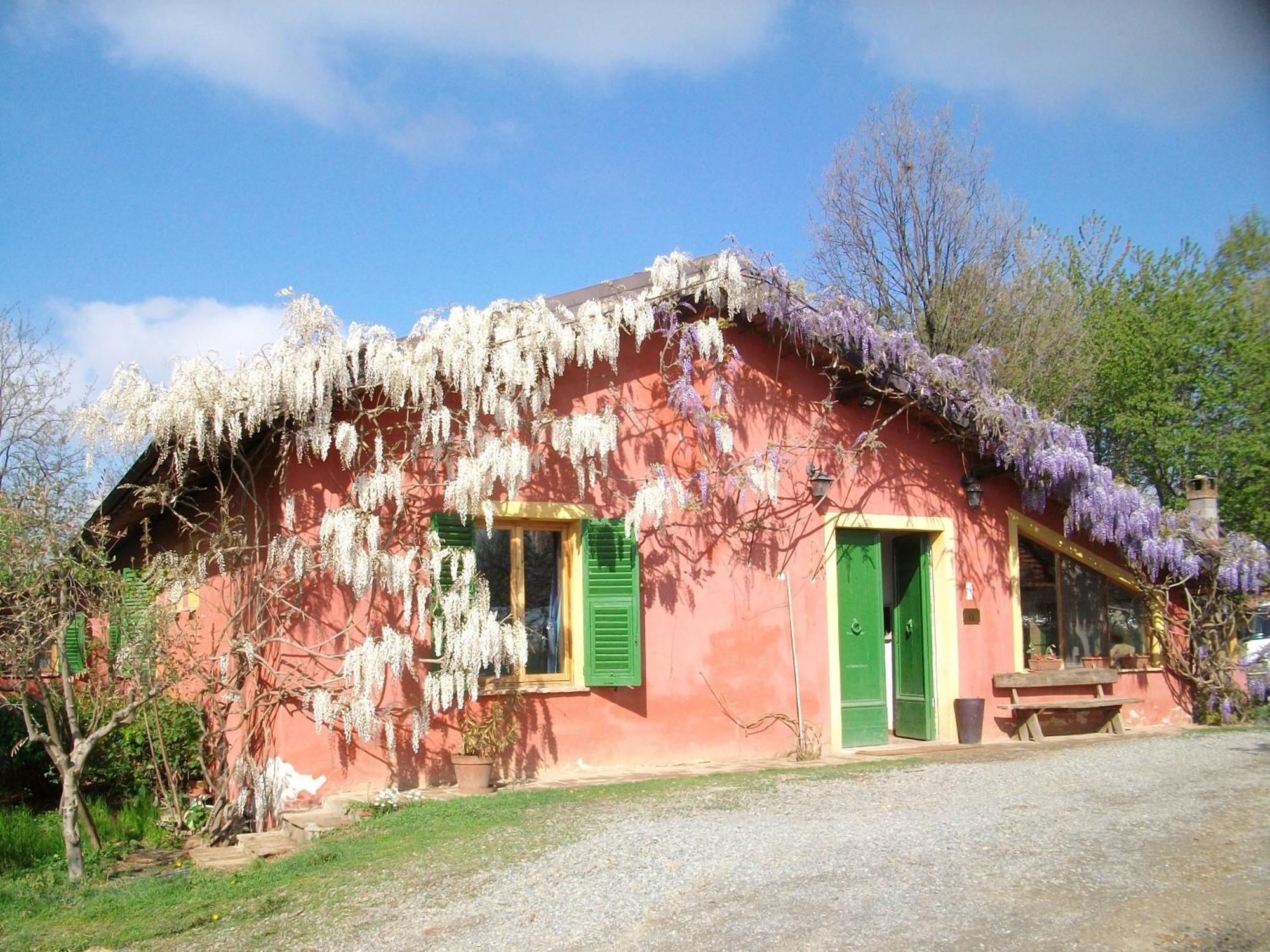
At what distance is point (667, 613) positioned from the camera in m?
8.88

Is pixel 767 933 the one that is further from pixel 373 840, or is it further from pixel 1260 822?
pixel 1260 822

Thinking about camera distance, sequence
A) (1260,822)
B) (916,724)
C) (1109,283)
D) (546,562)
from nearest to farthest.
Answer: (1260,822), (546,562), (916,724), (1109,283)

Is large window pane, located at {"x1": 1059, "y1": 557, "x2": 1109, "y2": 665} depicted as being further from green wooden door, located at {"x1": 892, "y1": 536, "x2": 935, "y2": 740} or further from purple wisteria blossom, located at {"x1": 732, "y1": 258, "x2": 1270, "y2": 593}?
green wooden door, located at {"x1": 892, "y1": 536, "x2": 935, "y2": 740}

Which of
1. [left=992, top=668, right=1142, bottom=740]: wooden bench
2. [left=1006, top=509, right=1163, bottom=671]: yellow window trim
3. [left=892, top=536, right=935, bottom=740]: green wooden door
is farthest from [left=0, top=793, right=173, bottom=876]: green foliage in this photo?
[left=1006, top=509, right=1163, bottom=671]: yellow window trim

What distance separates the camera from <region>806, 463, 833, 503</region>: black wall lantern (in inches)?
376

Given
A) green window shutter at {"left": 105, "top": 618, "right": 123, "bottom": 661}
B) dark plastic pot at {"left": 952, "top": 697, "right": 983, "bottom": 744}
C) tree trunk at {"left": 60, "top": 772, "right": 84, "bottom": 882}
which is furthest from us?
dark plastic pot at {"left": 952, "top": 697, "right": 983, "bottom": 744}

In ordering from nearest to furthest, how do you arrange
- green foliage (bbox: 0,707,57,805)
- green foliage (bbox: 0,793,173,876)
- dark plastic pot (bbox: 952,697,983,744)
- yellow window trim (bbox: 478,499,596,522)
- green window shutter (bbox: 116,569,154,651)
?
green foliage (bbox: 0,793,173,876), green window shutter (bbox: 116,569,154,651), yellow window trim (bbox: 478,499,596,522), green foliage (bbox: 0,707,57,805), dark plastic pot (bbox: 952,697,983,744)

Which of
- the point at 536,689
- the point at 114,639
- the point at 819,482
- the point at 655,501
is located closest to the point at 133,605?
the point at 114,639

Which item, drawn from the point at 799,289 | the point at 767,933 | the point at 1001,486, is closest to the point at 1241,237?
the point at 1001,486

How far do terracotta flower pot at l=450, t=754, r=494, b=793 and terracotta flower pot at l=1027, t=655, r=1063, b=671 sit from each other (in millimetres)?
5792

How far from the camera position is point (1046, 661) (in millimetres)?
10828

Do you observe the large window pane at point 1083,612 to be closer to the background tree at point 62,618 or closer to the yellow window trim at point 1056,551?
the yellow window trim at point 1056,551

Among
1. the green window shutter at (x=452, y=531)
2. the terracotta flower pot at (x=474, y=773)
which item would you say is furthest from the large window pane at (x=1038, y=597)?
the terracotta flower pot at (x=474, y=773)

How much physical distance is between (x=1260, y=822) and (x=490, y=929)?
13.5ft
